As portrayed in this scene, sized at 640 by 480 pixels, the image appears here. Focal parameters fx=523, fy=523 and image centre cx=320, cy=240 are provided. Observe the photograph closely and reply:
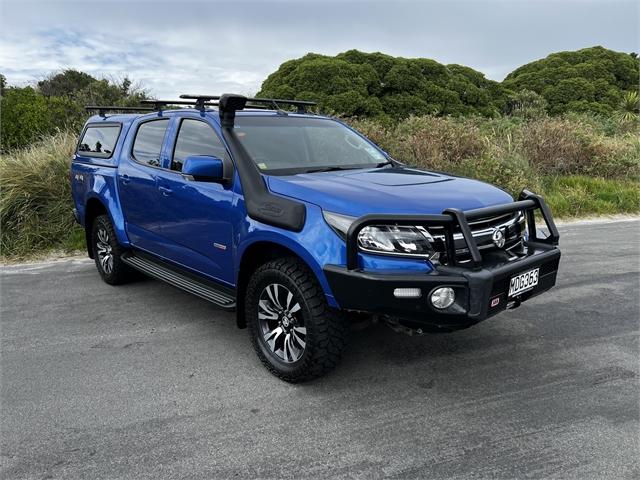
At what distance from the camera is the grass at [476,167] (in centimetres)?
729

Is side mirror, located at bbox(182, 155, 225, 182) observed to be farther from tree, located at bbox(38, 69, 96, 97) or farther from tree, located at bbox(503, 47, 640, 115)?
tree, located at bbox(503, 47, 640, 115)

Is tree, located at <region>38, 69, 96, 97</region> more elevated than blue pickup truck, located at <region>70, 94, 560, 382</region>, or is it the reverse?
tree, located at <region>38, 69, 96, 97</region>

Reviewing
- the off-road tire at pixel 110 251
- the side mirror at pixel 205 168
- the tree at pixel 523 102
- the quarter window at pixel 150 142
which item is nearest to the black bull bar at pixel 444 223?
the side mirror at pixel 205 168

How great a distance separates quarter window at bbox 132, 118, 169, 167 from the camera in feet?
15.0

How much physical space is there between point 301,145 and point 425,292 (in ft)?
5.97

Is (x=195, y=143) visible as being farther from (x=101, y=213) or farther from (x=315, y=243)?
(x=101, y=213)

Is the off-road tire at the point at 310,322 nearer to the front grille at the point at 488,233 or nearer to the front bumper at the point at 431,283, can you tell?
the front bumper at the point at 431,283

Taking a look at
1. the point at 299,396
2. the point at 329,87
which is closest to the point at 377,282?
the point at 299,396

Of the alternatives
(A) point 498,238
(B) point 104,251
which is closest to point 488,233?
(A) point 498,238

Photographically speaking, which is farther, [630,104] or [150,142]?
[630,104]

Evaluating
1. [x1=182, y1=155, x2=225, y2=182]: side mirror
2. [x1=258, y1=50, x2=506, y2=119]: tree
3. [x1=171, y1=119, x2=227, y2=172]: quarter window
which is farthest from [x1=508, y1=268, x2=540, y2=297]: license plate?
[x1=258, y1=50, x2=506, y2=119]: tree

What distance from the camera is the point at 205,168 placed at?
355cm

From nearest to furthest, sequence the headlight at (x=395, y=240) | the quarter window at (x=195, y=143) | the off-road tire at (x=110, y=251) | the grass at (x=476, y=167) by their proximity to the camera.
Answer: the headlight at (x=395, y=240), the quarter window at (x=195, y=143), the off-road tire at (x=110, y=251), the grass at (x=476, y=167)

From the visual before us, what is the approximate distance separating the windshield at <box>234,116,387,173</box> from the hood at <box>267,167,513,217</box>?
0.23 metres
